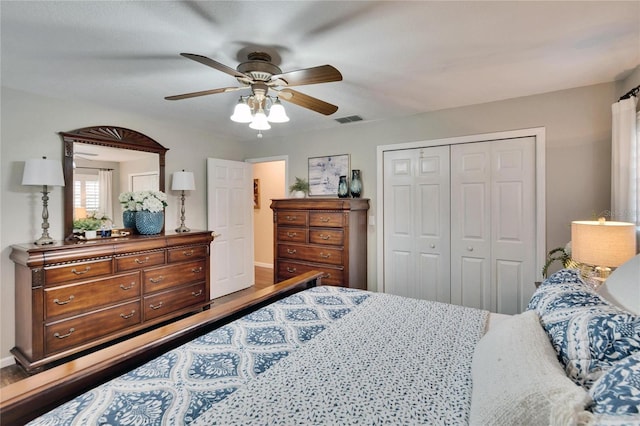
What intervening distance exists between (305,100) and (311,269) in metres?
2.13

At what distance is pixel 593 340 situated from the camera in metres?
0.90

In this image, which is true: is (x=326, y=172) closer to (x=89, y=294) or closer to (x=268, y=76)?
(x=268, y=76)

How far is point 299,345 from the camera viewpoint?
1.38 m

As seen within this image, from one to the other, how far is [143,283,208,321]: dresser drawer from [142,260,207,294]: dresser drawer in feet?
0.26

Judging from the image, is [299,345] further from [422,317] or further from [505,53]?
[505,53]

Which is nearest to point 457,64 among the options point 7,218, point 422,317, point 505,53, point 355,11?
point 505,53

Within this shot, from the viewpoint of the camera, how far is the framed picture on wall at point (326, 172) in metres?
4.07

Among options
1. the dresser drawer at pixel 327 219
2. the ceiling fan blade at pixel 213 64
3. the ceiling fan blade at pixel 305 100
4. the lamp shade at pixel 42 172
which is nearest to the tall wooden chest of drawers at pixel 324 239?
the dresser drawer at pixel 327 219

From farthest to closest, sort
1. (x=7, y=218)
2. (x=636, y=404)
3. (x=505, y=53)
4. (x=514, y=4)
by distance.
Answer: (x=7, y=218)
(x=505, y=53)
(x=514, y=4)
(x=636, y=404)

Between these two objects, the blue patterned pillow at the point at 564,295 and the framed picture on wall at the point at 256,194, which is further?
the framed picture on wall at the point at 256,194

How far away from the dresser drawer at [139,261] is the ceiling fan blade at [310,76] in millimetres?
2316

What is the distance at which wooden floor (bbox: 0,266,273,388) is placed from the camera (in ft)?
8.02

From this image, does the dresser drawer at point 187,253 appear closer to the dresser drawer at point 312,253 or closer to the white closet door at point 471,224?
the dresser drawer at point 312,253

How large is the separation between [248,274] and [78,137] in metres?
2.86
